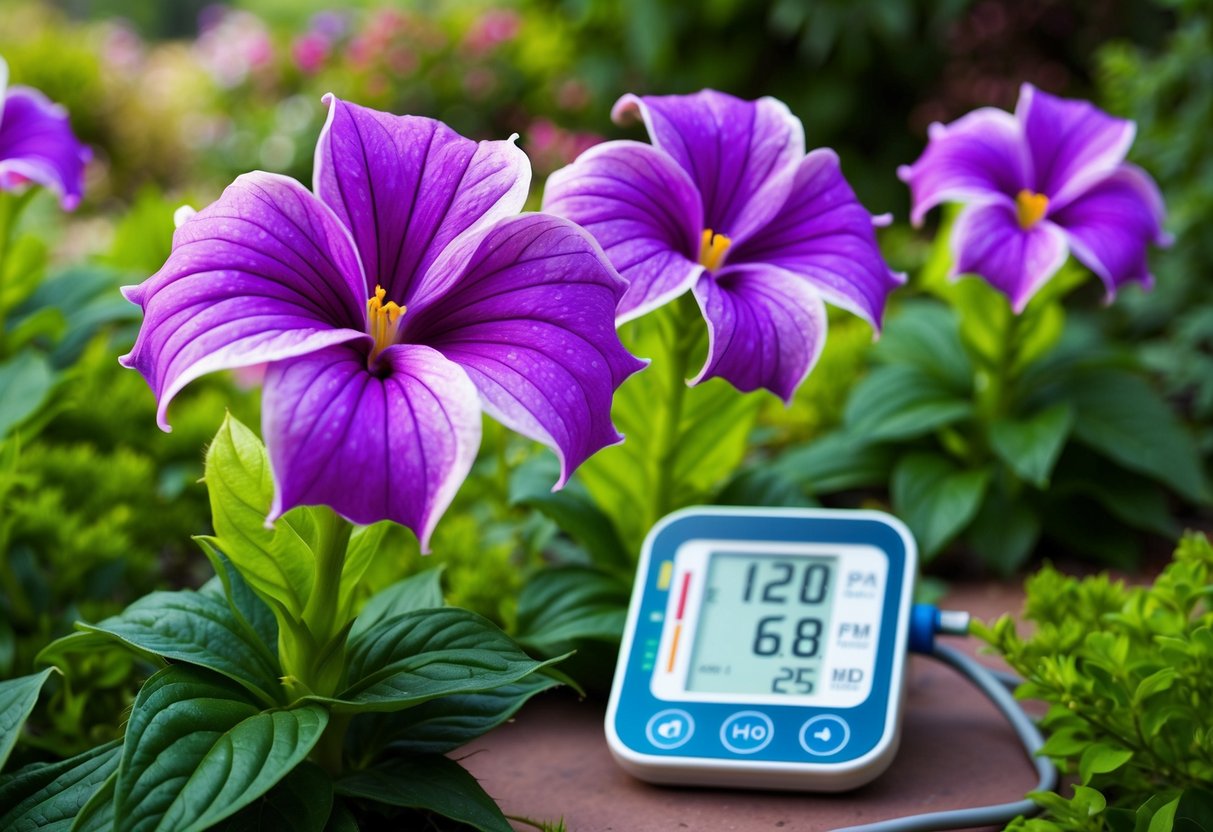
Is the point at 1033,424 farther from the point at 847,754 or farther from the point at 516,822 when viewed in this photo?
the point at 516,822

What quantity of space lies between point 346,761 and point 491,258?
0.51 m

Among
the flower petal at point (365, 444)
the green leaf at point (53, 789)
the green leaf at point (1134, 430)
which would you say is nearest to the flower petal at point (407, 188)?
the flower petal at point (365, 444)

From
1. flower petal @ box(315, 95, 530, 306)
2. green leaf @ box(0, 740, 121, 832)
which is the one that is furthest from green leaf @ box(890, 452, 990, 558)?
green leaf @ box(0, 740, 121, 832)

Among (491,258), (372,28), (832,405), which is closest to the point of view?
(491,258)

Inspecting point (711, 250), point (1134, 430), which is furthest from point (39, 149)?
point (1134, 430)

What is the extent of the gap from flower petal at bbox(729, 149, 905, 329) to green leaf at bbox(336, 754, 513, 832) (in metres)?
0.63

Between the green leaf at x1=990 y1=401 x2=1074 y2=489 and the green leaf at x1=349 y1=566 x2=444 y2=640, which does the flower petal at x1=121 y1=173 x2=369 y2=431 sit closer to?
the green leaf at x1=349 y1=566 x2=444 y2=640

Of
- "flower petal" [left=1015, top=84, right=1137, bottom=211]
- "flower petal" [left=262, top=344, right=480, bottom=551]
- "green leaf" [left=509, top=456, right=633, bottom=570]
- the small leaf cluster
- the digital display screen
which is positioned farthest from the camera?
"flower petal" [left=1015, top=84, right=1137, bottom=211]

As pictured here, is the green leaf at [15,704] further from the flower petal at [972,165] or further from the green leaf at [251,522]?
the flower petal at [972,165]

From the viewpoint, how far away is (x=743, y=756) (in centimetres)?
132

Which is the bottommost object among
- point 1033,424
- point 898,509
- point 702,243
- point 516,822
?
point 516,822

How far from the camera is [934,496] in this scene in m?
2.01

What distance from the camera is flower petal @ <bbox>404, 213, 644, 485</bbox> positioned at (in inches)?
42.5

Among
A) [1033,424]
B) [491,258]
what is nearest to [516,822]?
[491,258]
